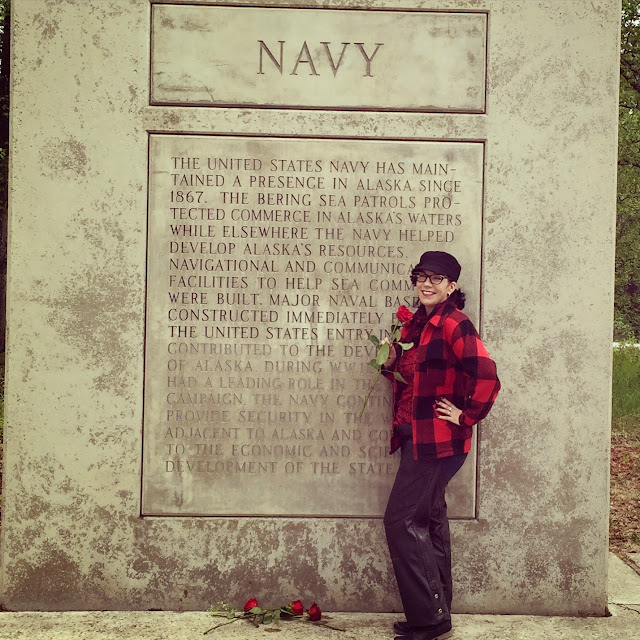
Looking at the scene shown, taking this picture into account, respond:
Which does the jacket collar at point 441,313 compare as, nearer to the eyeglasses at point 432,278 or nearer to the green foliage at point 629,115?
the eyeglasses at point 432,278

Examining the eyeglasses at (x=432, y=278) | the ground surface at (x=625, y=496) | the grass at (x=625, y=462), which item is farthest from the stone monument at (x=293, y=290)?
the grass at (x=625, y=462)

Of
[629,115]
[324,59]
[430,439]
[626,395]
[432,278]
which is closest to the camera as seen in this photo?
[430,439]

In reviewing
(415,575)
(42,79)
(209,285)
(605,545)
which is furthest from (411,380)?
(42,79)

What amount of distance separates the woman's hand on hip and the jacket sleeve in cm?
4

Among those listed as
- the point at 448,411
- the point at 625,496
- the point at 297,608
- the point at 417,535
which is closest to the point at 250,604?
the point at 297,608

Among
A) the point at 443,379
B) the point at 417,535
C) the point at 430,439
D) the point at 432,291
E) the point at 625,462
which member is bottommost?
the point at 625,462

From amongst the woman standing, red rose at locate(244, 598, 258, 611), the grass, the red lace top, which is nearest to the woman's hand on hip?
the woman standing

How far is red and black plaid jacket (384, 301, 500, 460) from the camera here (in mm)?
3639

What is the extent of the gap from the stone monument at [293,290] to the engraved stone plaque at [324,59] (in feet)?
0.04

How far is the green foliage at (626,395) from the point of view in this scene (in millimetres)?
9188

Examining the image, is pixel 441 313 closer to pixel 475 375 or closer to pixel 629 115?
pixel 475 375

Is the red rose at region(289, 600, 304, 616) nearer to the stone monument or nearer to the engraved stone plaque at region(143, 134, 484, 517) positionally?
the stone monument

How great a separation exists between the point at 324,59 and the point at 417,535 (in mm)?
2599

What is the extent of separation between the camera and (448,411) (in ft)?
12.1
